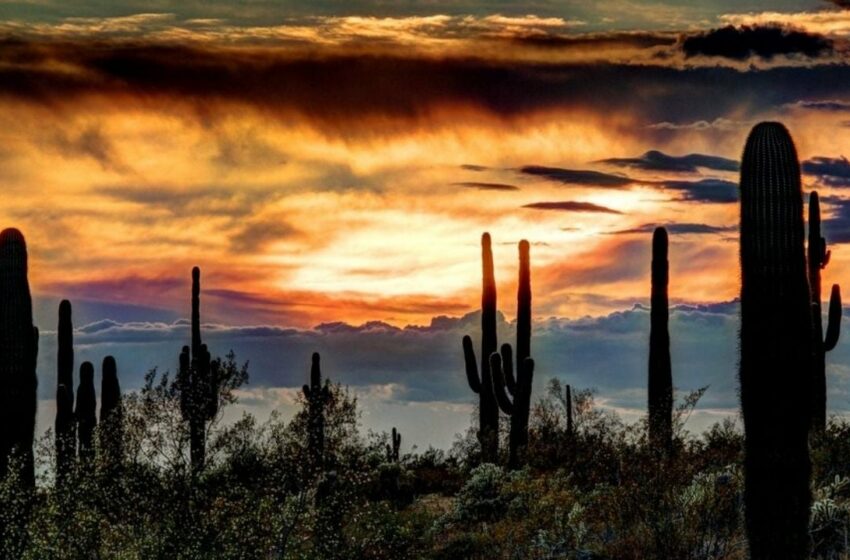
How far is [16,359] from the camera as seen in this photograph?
24000 mm

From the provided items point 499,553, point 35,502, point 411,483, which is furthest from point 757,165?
point 411,483

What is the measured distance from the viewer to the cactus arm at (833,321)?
31.5m

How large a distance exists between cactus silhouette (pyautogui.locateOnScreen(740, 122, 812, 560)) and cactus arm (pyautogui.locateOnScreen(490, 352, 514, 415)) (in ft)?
50.5

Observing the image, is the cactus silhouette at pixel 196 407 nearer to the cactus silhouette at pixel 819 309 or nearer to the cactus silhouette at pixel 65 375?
the cactus silhouette at pixel 65 375

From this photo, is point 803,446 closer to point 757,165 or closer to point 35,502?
point 757,165

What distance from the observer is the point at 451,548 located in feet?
78.1

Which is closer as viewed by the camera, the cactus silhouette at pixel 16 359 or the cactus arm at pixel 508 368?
the cactus silhouette at pixel 16 359

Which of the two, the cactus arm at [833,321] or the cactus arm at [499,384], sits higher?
the cactus arm at [833,321]

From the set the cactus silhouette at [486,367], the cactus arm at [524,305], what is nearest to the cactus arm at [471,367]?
the cactus silhouette at [486,367]

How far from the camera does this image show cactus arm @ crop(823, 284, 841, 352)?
31.5 m

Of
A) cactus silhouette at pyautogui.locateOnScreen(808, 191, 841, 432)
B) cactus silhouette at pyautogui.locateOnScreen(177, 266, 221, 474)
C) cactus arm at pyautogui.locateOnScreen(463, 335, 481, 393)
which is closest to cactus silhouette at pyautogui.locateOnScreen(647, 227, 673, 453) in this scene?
Answer: cactus silhouette at pyautogui.locateOnScreen(808, 191, 841, 432)

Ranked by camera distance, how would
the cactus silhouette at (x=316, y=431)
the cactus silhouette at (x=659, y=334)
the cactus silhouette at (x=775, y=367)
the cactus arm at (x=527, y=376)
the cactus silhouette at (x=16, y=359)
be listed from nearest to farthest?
the cactus silhouette at (x=775, y=367) < the cactus silhouette at (x=316, y=431) < the cactus silhouette at (x=16, y=359) < the cactus silhouette at (x=659, y=334) < the cactus arm at (x=527, y=376)

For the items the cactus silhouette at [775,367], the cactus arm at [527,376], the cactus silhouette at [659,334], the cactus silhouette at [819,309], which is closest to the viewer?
the cactus silhouette at [775,367]

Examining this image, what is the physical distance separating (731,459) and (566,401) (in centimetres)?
1299
